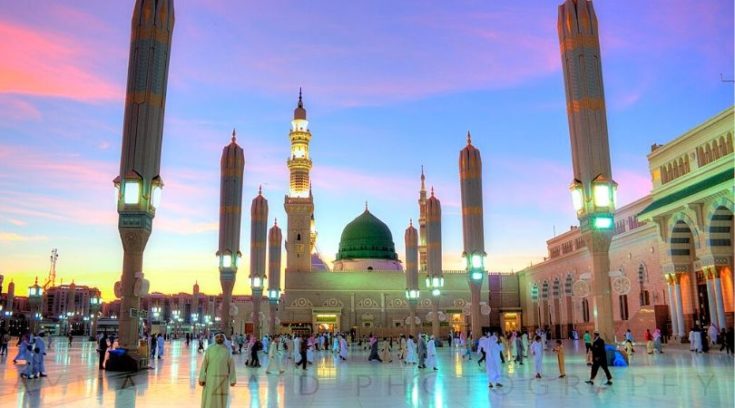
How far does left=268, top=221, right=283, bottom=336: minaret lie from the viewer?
47987 mm

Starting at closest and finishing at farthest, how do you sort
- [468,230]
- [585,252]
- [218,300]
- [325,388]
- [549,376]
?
[325,388]
[549,376]
[468,230]
[585,252]
[218,300]

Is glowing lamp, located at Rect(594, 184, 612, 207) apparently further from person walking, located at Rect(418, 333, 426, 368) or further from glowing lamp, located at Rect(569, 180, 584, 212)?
person walking, located at Rect(418, 333, 426, 368)

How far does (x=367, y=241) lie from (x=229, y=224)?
148ft

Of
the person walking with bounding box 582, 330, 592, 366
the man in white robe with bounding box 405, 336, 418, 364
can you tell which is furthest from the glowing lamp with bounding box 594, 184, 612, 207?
the man in white robe with bounding box 405, 336, 418, 364

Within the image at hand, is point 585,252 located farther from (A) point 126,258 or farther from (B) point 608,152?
(A) point 126,258

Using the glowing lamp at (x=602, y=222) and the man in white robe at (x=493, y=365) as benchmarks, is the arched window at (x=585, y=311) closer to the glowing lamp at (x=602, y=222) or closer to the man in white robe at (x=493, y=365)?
the glowing lamp at (x=602, y=222)

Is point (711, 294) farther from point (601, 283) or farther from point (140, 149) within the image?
point (140, 149)

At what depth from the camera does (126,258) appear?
17016mm

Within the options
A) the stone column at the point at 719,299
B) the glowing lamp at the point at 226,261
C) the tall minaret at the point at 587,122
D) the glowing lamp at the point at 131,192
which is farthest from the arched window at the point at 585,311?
the glowing lamp at the point at 131,192

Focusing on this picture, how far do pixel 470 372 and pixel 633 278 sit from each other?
24.8m

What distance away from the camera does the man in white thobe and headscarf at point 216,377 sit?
7902 millimetres

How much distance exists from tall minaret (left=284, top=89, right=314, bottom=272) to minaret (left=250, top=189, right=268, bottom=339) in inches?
965

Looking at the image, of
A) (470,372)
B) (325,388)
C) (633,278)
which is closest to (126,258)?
(325,388)

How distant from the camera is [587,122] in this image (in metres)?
18.0
